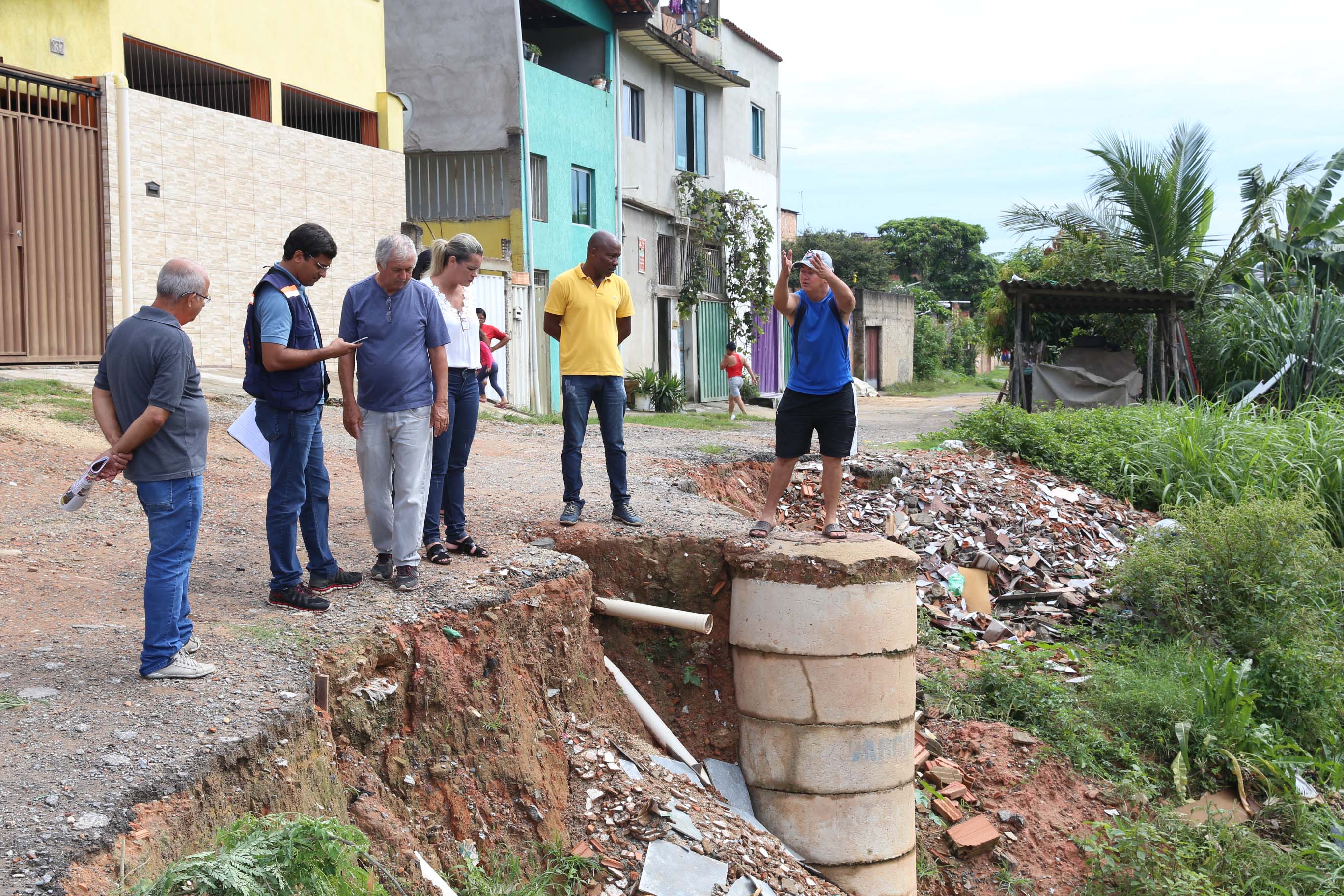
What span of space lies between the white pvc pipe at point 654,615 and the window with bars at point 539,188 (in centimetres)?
1271

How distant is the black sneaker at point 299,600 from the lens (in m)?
4.69

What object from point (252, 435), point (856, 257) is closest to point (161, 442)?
point (252, 435)

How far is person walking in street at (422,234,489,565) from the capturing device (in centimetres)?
561

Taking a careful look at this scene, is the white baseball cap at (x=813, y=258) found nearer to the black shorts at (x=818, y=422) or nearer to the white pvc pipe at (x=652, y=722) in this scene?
the black shorts at (x=818, y=422)

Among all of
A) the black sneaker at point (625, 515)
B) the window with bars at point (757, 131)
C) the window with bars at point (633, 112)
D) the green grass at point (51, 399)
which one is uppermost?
the window with bars at point (757, 131)

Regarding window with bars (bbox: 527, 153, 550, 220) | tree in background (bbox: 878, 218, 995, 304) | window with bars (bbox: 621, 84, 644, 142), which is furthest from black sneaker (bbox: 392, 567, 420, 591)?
tree in background (bbox: 878, 218, 995, 304)

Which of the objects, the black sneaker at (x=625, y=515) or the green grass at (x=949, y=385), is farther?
the green grass at (x=949, y=385)

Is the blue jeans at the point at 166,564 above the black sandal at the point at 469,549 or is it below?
above

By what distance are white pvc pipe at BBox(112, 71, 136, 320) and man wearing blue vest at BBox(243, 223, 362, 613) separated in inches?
301

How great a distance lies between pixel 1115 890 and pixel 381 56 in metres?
13.5

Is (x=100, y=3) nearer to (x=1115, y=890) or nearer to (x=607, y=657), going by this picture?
(x=607, y=657)

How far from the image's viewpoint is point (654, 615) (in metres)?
5.95

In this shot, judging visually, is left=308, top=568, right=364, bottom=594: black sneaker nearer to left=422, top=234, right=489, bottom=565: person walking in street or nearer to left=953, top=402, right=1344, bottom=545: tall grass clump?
left=422, top=234, right=489, bottom=565: person walking in street

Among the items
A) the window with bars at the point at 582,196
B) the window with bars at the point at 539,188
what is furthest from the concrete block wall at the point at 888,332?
the window with bars at the point at 539,188
